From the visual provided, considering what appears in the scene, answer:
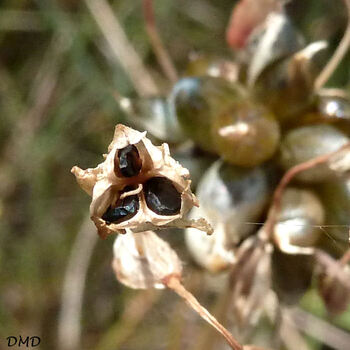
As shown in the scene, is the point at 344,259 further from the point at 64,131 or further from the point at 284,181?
the point at 64,131

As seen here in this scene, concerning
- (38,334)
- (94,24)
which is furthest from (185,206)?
(94,24)

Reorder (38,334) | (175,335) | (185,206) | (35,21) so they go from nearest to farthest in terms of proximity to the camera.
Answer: (185,206)
(175,335)
(38,334)
(35,21)

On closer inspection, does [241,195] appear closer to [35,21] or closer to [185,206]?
[185,206]

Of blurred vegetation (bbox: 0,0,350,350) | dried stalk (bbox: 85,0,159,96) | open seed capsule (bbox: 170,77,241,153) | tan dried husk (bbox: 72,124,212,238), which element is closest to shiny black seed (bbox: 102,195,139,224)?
tan dried husk (bbox: 72,124,212,238)

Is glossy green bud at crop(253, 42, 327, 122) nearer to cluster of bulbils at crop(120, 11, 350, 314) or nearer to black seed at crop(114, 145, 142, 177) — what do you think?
cluster of bulbils at crop(120, 11, 350, 314)

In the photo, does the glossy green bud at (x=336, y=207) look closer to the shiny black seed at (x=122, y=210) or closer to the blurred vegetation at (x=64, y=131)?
the shiny black seed at (x=122, y=210)

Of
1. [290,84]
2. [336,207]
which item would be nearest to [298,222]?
[336,207]

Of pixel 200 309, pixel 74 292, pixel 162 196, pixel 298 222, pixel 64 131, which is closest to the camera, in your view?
pixel 162 196
